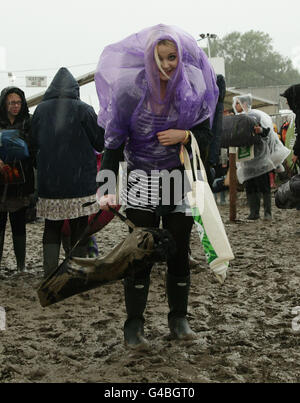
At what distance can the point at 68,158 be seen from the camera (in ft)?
15.2

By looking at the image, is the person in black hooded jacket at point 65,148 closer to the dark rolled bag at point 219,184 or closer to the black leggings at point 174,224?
the black leggings at point 174,224

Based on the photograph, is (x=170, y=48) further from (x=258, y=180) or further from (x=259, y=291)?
(x=258, y=180)

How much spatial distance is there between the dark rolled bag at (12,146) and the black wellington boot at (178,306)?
2.09m

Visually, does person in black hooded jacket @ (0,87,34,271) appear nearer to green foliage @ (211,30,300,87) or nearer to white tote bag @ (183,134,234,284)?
white tote bag @ (183,134,234,284)

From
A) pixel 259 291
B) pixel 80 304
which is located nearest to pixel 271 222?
pixel 259 291

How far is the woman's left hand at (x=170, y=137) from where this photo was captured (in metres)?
2.92

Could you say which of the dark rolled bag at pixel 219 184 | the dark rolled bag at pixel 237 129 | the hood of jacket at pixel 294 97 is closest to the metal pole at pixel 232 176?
the dark rolled bag at pixel 237 129

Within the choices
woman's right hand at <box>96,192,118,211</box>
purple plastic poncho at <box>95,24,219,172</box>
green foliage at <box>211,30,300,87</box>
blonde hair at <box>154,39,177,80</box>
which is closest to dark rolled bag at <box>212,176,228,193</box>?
purple plastic poncho at <box>95,24,219,172</box>

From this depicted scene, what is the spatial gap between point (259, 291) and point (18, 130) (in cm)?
234

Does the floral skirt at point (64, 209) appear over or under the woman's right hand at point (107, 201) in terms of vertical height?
under

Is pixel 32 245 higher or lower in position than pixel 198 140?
lower

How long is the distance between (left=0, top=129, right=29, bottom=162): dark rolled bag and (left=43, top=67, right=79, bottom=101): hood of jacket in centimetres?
41

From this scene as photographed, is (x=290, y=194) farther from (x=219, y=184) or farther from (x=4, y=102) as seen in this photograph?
(x=219, y=184)

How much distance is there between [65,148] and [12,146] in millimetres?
512
